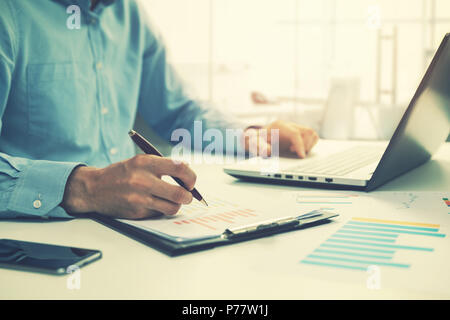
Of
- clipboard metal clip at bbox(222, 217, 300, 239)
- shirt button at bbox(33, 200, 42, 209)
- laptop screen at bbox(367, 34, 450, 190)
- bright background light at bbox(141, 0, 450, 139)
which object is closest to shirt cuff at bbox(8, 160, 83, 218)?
shirt button at bbox(33, 200, 42, 209)

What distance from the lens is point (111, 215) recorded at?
0.70 m

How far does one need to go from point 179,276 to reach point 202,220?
16cm

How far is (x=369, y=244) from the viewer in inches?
23.4

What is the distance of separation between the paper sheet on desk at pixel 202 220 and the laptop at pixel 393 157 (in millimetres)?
230

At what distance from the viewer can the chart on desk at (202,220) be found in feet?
1.98

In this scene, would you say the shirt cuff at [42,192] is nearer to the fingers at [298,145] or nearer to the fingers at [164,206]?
the fingers at [164,206]

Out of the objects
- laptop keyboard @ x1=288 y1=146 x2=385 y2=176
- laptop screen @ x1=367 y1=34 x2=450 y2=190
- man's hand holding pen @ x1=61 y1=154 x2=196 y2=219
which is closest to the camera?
man's hand holding pen @ x1=61 y1=154 x2=196 y2=219

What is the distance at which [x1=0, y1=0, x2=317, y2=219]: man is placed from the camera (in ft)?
2.27

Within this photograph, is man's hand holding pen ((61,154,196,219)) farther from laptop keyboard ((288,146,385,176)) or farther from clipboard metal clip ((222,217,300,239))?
laptop keyboard ((288,146,385,176))

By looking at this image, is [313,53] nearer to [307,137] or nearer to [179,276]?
[307,137]

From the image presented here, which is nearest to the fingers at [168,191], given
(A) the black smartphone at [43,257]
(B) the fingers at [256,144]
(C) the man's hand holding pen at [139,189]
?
(C) the man's hand holding pen at [139,189]

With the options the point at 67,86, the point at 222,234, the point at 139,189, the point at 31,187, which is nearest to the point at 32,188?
the point at 31,187

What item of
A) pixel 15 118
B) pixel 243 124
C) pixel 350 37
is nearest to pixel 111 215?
pixel 15 118

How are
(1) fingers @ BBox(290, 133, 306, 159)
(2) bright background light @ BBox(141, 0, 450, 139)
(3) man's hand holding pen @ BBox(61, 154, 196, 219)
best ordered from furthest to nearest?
(2) bright background light @ BBox(141, 0, 450, 139) → (1) fingers @ BBox(290, 133, 306, 159) → (3) man's hand holding pen @ BBox(61, 154, 196, 219)
